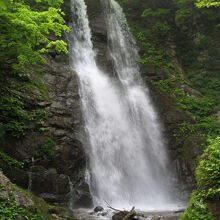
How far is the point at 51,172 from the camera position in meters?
7.75

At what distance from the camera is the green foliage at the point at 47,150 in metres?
7.79

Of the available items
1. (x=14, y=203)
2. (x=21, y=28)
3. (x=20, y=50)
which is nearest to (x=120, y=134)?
(x=20, y=50)

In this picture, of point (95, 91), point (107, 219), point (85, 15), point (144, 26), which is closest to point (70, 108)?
point (95, 91)

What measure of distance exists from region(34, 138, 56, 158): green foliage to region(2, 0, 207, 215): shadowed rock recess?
0.03 meters

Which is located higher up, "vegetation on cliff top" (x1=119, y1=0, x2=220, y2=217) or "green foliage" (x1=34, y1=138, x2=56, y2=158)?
"vegetation on cliff top" (x1=119, y1=0, x2=220, y2=217)

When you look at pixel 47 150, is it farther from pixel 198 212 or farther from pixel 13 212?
pixel 198 212

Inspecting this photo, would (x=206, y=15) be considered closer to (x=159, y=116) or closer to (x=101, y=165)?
(x=159, y=116)

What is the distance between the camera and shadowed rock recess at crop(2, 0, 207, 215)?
7.41 m

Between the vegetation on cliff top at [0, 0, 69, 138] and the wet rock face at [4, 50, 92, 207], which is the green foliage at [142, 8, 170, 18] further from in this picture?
the vegetation on cliff top at [0, 0, 69, 138]

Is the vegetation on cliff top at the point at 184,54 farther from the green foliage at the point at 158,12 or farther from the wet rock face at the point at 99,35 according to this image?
the wet rock face at the point at 99,35

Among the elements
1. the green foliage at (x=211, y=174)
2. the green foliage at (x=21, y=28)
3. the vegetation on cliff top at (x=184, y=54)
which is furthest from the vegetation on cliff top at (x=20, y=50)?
the vegetation on cliff top at (x=184, y=54)

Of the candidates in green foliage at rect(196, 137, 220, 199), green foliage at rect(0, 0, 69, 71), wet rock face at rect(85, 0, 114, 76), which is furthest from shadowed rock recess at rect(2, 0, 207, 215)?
green foliage at rect(196, 137, 220, 199)

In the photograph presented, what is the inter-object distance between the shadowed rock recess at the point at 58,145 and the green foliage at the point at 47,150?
0.11 feet

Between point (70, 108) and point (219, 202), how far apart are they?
23.4 ft
